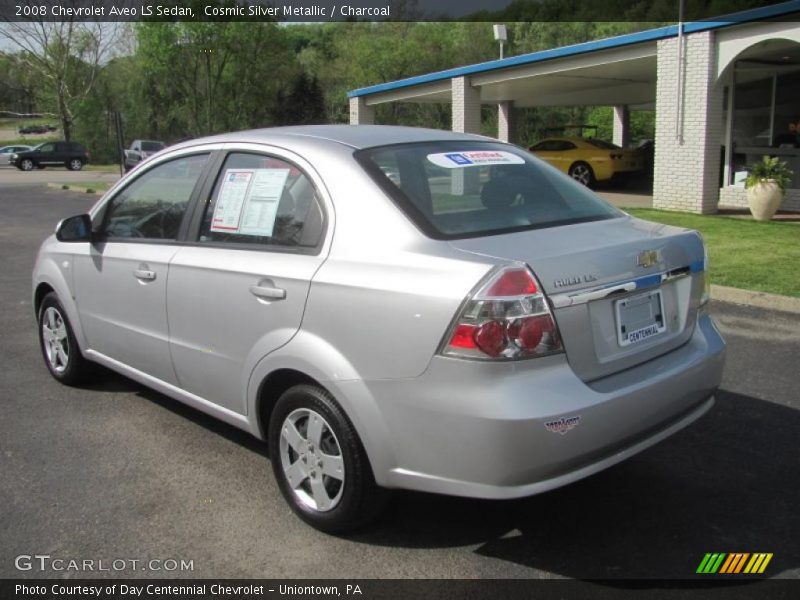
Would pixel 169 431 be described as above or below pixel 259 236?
below

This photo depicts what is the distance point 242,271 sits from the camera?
349 centimetres

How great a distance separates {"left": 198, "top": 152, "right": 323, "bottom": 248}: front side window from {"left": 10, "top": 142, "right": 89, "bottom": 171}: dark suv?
4359 centimetres

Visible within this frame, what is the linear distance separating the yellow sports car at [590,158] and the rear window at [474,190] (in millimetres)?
17840

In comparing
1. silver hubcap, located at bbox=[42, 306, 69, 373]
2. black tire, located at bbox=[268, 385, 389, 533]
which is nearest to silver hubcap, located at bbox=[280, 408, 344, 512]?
black tire, located at bbox=[268, 385, 389, 533]

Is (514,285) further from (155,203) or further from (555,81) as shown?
(555,81)

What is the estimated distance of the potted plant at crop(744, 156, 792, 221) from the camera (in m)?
13.1

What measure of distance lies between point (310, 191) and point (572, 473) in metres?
1.63

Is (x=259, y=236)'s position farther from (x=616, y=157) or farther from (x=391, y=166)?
(x=616, y=157)

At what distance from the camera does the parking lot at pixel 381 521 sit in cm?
308

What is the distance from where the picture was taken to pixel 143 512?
3.51m

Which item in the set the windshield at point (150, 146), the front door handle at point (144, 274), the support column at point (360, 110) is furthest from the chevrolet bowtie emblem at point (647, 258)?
the windshield at point (150, 146)

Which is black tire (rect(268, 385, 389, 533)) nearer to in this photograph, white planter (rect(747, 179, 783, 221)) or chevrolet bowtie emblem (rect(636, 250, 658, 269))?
chevrolet bowtie emblem (rect(636, 250, 658, 269))

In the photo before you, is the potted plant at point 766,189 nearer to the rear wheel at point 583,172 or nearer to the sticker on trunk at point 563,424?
the rear wheel at point 583,172

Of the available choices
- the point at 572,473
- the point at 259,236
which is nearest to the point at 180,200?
the point at 259,236
